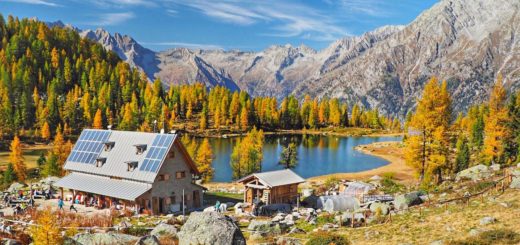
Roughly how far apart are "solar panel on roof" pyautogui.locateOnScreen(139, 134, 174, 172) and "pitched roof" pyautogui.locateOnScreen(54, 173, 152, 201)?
188 cm

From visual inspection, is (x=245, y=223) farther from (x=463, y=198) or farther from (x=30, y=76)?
(x=30, y=76)

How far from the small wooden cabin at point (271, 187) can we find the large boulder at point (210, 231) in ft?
90.9

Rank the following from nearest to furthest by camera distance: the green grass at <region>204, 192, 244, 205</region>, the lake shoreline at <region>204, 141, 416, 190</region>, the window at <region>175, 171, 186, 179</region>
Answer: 1. the window at <region>175, 171, 186, 179</region>
2. the green grass at <region>204, 192, 244, 205</region>
3. the lake shoreline at <region>204, 141, 416, 190</region>

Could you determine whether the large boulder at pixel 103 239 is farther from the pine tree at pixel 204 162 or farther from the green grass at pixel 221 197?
the pine tree at pixel 204 162

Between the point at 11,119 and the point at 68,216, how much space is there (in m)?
119

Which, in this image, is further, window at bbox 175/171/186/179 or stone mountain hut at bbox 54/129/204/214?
window at bbox 175/171/186/179

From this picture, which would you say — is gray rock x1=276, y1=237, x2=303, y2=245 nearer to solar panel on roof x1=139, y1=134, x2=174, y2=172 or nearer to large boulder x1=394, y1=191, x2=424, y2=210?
large boulder x1=394, y1=191, x2=424, y2=210

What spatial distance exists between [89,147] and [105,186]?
743cm

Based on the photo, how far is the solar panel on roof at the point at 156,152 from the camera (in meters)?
48.4

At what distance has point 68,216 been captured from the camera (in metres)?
39.6

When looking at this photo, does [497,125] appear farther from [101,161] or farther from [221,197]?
[101,161]

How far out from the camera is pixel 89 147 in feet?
182

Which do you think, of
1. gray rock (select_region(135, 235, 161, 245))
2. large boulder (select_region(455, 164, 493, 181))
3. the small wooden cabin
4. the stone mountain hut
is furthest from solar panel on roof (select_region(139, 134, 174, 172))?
large boulder (select_region(455, 164, 493, 181))

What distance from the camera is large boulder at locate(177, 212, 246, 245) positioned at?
2272 centimetres
